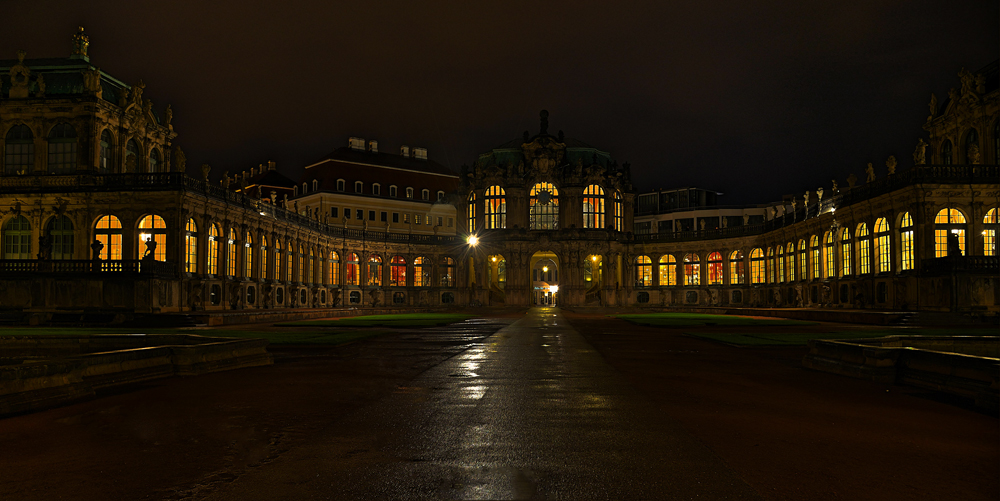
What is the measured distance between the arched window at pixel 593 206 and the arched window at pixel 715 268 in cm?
1545

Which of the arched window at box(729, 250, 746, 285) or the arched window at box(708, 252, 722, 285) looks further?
the arched window at box(708, 252, 722, 285)

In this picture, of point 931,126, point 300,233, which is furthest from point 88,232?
point 931,126

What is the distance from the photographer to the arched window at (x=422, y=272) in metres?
92.5

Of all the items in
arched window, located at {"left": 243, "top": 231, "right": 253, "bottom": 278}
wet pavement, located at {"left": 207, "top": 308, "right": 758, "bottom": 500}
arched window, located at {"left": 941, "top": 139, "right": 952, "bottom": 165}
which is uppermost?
arched window, located at {"left": 941, "top": 139, "right": 952, "bottom": 165}

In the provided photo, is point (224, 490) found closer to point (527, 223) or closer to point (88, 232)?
point (88, 232)

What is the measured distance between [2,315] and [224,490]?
44.7 m

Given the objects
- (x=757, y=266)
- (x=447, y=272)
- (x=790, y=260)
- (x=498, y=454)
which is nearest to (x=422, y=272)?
(x=447, y=272)

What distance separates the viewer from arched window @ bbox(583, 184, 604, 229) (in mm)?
92375

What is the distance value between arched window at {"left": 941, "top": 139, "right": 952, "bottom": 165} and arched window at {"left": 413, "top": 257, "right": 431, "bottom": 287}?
6161 cm

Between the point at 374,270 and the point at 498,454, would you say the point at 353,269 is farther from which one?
the point at 498,454

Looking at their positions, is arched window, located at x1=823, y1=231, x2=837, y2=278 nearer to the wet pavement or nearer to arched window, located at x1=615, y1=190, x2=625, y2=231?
arched window, located at x1=615, y1=190, x2=625, y2=231

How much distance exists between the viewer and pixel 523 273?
3536 inches

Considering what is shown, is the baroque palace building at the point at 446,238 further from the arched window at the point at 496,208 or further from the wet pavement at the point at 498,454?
the wet pavement at the point at 498,454

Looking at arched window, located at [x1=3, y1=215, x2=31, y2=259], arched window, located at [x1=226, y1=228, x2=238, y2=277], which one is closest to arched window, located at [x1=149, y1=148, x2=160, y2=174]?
arched window, located at [x1=3, y1=215, x2=31, y2=259]
